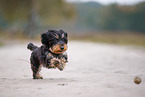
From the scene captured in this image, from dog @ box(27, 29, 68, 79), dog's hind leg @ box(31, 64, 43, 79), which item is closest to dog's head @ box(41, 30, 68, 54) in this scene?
dog @ box(27, 29, 68, 79)

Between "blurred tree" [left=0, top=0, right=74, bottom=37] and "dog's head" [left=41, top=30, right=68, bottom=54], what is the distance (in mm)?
32317

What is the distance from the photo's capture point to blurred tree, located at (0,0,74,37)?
38.0 metres

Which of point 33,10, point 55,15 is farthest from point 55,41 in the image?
point 55,15

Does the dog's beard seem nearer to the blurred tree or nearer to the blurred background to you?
the blurred background

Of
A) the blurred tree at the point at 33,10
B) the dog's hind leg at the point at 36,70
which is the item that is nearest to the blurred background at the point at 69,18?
the blurred tree at the point at 33,10

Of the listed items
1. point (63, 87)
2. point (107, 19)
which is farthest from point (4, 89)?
point (107, 19)

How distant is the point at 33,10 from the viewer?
39.5 metres

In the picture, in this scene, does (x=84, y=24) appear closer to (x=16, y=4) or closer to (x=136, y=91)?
(x=16, y=4)

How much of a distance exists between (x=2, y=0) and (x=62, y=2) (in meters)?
9.71

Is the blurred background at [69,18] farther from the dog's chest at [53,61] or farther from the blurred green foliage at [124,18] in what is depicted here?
the dog's chest at [53,61]

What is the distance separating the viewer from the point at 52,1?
4228 centimetres

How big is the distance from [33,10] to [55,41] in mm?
34435

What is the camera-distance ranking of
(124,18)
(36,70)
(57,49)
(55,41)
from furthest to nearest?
(124,18) < (36,70) < (55,41) < (57,49)

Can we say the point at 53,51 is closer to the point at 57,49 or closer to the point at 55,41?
the point at 57,49
